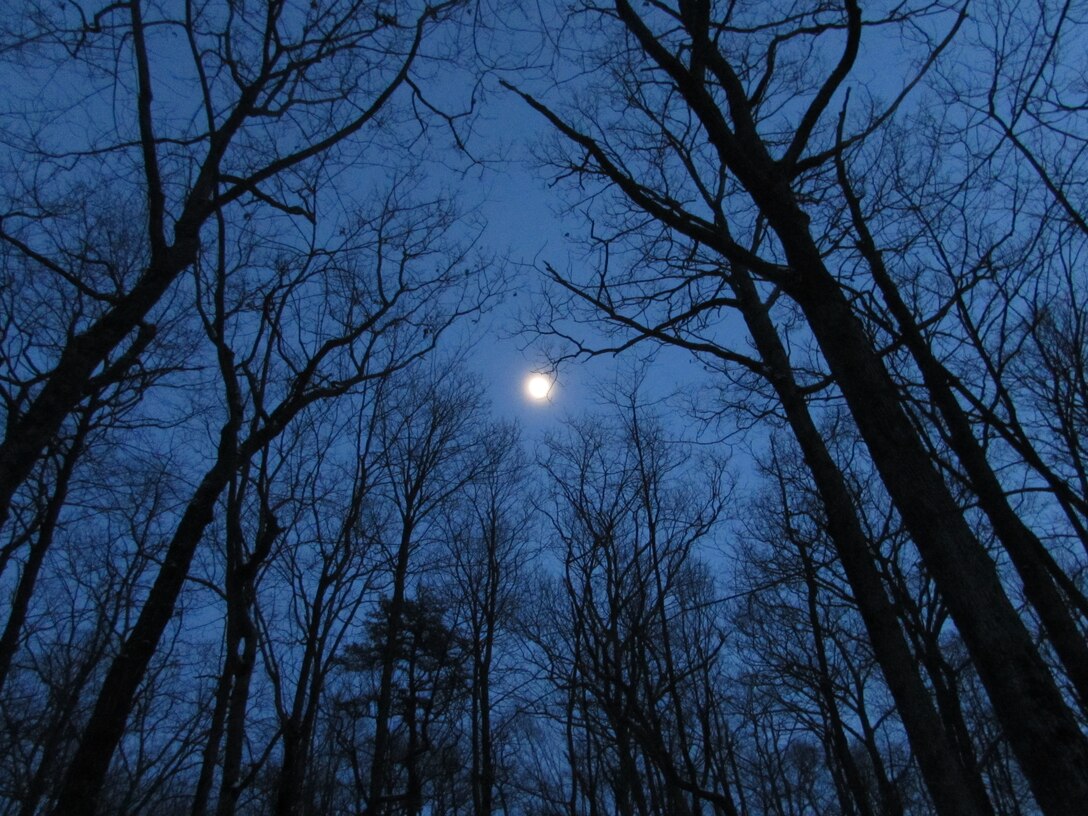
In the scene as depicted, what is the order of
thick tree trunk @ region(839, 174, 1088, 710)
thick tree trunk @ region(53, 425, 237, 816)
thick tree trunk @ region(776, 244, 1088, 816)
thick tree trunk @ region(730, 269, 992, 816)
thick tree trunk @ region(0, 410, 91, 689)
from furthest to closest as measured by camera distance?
thick tree trunk @ region(0, 410, 91, 689) < thick tree trunk @ region(730, 269, 992, 816) < thick tree trunk @ region(839, 174, 1088, 710) < thick tree trunk @ region(53, 425, 237, 816) < thick tree trunk @ region(776, 244, 1088, 816)

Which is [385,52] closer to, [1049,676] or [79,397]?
[79,397]

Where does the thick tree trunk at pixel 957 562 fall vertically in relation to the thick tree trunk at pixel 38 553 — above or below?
below

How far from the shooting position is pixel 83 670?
11.2 m

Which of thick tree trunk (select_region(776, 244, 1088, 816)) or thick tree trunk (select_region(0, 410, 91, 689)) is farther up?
thick tree trunk (select_region(0, 410, 91, 689))

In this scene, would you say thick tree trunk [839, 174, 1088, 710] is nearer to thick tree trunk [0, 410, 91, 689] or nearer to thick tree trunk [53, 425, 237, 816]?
thick tree trunk [53, 425, 237, 816]

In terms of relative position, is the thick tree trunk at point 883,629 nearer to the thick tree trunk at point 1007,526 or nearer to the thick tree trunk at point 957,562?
the thick tree trunk at point 1007,526

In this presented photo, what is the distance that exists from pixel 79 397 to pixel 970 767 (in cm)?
1223

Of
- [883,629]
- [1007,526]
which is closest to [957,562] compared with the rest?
[1007,526]

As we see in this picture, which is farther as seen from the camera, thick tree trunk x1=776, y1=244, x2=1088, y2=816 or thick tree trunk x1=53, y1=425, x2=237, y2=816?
thick tree trunk x1=53, y1=425, x2=237, y2=816

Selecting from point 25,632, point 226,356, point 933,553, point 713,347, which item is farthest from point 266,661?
point 25,632

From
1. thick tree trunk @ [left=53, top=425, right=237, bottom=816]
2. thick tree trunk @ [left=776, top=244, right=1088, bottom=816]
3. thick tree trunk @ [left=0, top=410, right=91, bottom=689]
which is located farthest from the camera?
thick tree trunk @ [left=0, top=410, right=91, bottom=689]

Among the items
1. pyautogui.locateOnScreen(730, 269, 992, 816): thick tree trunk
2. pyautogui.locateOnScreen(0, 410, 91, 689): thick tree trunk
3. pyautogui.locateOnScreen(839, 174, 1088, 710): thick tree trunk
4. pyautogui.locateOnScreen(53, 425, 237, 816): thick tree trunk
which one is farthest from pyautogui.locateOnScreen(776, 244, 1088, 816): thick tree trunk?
pyautogui.locateOnScreen(0, 410, 91, 689): thick tree trunk

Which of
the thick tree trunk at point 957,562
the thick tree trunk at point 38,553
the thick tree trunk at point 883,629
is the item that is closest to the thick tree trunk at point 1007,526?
the thick tree trunk at point 883,629

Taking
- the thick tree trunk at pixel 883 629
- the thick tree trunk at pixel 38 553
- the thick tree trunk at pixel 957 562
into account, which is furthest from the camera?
the thick tree trunk at pixel 38 553
